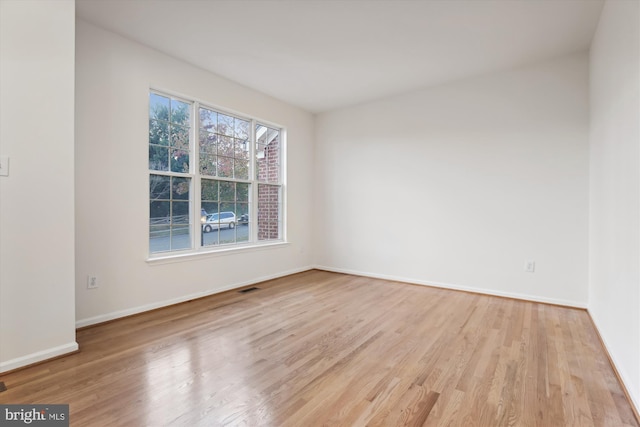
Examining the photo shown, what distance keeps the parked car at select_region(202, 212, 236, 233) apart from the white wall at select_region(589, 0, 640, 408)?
12.6 ft

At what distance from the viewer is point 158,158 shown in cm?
337

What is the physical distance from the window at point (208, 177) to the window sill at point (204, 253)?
71mm

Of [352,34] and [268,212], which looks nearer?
[352,34]

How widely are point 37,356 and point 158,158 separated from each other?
2036mm

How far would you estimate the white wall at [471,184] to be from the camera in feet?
11.3

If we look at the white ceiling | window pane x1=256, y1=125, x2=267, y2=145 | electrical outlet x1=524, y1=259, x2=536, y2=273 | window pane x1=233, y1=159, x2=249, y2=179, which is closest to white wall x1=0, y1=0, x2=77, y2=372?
the white ceiling

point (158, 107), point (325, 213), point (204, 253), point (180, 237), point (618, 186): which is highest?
point (158, 107)

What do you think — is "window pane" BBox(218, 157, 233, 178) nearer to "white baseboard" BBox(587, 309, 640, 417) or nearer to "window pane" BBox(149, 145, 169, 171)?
"window pane" BBox(149, 145, 169, 171)

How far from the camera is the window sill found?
333 centimetres

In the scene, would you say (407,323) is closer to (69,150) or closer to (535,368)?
→ (535,368)

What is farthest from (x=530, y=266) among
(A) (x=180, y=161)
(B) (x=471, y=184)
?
(A) (x=180, y=161)

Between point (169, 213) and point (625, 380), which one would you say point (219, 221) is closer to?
point (169, 213)

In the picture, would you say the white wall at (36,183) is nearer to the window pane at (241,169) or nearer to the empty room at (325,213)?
the empty room at (325,213)

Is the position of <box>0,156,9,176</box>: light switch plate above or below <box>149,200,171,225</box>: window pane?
above
